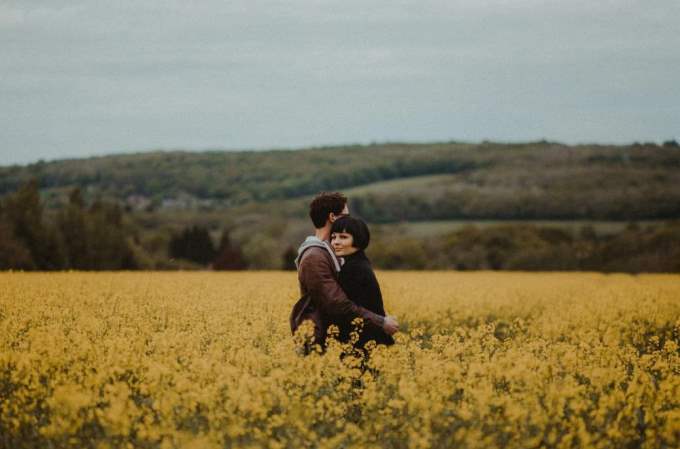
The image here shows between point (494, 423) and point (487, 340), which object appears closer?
point (494, 423)

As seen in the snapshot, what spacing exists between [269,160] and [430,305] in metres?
117

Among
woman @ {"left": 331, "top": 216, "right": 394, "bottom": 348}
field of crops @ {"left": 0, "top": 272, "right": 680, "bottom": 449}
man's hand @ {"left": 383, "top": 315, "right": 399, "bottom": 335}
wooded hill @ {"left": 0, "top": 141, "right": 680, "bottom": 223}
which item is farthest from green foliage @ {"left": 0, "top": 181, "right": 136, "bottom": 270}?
man's hand @ {"left": 383, "top": 315, "right": 399, "bottom": 335}

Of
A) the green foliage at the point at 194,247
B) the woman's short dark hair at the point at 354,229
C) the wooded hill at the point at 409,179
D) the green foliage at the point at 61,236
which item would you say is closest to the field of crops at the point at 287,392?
the woman's short dark hair at the point at 354,229

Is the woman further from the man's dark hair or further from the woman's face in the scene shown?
the man's dark hair

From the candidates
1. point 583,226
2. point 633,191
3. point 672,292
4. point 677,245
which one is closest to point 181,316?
point 672,292

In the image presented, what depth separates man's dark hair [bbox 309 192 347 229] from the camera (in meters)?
7.74

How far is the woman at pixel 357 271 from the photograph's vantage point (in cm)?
752

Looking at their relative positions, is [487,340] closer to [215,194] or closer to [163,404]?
[163,404]

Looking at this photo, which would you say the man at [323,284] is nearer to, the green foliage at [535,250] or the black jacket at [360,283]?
the black jacket at [360,283]

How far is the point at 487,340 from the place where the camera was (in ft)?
31.4

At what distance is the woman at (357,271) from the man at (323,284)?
136 mm

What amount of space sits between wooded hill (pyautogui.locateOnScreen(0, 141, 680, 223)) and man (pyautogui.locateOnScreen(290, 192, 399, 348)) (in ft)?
242

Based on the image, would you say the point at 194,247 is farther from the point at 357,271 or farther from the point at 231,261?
the point at 357,271

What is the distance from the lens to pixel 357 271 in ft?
25.1
